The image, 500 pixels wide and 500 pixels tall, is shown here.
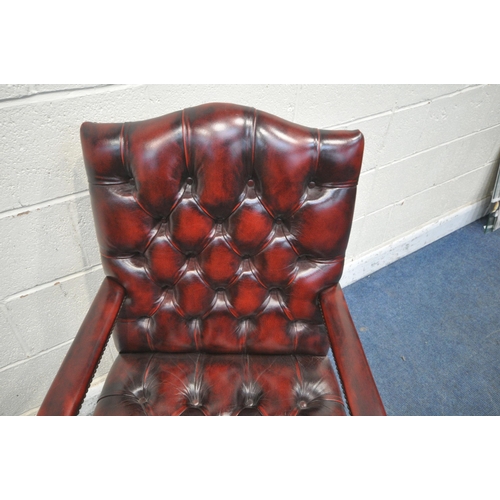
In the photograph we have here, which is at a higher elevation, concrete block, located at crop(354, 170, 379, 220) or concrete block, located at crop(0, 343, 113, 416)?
concrete block, located at crop(354, 170, 379, 220)

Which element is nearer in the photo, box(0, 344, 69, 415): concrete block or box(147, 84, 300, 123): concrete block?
box(147, 84, 300, 123): concrete block

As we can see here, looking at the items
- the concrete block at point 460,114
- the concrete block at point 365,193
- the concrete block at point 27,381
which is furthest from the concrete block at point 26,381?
the concrete block at point 460,114

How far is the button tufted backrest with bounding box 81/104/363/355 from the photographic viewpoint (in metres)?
0.81

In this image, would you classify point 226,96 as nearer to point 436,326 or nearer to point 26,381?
point 26,381

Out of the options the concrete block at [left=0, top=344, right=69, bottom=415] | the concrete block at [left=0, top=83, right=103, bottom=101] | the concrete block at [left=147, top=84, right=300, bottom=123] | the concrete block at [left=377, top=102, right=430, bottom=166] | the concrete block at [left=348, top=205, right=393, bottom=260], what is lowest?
Result: the concrete block at [left=0, top=344, right=69, bottom=415]

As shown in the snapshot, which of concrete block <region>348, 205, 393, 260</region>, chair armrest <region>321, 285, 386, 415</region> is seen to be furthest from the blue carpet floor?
chair armrest <region>321, 285, 386, 415</region>

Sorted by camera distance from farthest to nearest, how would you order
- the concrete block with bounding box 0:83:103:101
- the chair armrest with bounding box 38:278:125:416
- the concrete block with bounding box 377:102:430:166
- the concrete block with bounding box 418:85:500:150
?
the concrete block with bounding box 418:85:500:150 < the concrete block with bounding box 377:102:430:166 < the concrete block with bounding box 0:83:103:101 < the chair armrest with bounding box 38:278:125:416

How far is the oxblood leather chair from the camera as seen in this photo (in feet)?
2.63

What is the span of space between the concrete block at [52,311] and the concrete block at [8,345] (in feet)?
0.06

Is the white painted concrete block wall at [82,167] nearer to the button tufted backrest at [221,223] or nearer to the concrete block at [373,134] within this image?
the concrete block at [373,134]

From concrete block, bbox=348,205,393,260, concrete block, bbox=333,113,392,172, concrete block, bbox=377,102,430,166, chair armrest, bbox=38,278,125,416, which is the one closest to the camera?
chair armrest, bbox=38,278,125,416

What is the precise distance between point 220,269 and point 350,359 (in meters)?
0.37

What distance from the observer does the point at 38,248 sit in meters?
1.05

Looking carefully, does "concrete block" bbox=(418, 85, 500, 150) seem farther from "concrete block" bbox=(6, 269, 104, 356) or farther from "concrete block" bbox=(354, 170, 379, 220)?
"concrete block" bbox=(6, 269, 104, 356)
